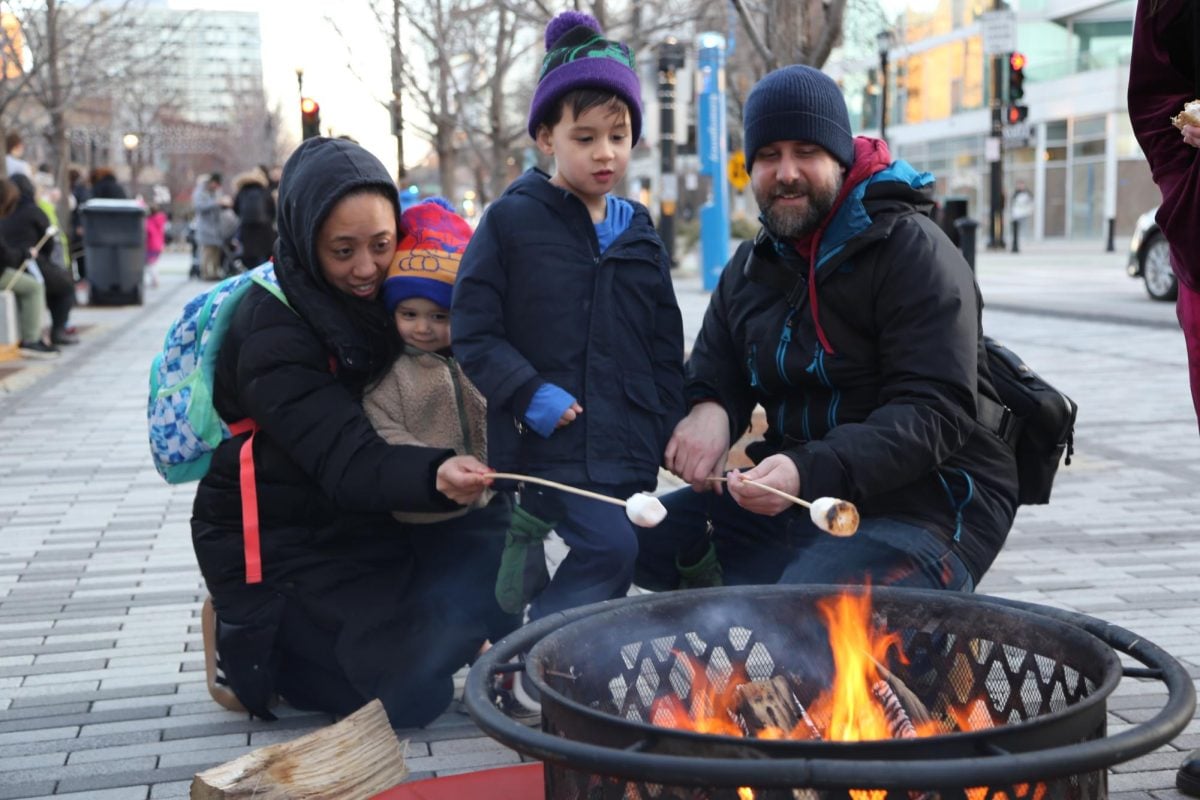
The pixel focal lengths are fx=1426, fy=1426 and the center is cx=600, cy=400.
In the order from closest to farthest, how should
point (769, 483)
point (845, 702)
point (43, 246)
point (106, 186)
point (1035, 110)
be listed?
point (845, 702), point (769, 483), point (43, 246), point (106, 186), point (1035, 110)

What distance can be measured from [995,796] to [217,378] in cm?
235

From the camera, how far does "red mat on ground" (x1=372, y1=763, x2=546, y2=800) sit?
9.33ft

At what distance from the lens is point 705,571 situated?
363 cm

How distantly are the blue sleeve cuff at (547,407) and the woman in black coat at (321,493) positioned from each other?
0.28m

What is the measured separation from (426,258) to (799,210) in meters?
1.00

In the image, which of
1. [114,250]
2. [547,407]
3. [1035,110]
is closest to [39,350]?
[114,250]

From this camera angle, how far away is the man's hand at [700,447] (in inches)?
134

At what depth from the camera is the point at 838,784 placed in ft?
5.79

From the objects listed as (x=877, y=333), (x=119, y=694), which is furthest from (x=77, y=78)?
(x=877, y=333)

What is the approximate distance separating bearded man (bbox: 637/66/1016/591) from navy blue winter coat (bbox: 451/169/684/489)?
0.15 m

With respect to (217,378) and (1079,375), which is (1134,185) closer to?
(1079,375)

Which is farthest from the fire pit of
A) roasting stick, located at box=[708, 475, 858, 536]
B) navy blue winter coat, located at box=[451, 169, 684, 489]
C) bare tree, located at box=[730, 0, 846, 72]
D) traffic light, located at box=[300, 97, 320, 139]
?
traffic light, located at box=[300, 97, 320, 139]

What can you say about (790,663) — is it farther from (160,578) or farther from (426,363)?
(160,578)

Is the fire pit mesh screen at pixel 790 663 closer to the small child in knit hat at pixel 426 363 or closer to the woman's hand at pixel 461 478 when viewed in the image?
the woman's hand at pixel 461 478
